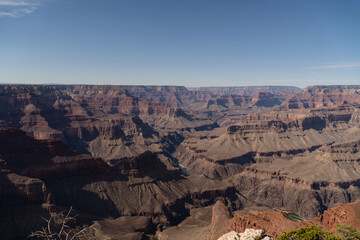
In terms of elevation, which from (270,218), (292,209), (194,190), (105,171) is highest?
(270,218)

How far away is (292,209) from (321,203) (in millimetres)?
16193

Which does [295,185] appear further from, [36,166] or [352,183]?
[36,166]

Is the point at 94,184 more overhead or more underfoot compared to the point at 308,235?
more underfoot

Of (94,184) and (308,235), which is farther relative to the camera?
(94,184)

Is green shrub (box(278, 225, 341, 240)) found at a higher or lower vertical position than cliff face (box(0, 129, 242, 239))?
higher

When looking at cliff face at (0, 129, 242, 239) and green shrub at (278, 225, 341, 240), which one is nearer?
green shrub at (278, 225, 341, 240)

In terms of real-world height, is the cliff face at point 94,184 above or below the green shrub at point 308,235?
below

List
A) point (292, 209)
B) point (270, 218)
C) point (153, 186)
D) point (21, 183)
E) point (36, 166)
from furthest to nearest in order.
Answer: point (292, 209)
point (153, 186)
point (36, 166)
point (21, 183)
point (270, 218)

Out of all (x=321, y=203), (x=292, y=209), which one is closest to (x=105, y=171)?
(x=292, y=209)

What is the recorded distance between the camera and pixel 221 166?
196m

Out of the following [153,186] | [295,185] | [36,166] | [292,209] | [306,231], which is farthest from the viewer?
[295,185]

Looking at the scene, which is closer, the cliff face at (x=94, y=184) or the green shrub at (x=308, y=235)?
the green shrub at (x=308, y=235)

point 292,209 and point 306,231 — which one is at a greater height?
point 306,231

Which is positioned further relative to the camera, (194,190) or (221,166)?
(221,166)
